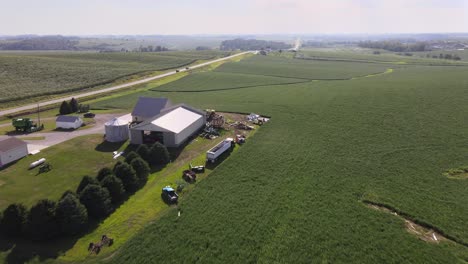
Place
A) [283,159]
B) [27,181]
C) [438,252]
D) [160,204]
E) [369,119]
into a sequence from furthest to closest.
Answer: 1. [369,119]
2. [283,159]
3. [27,181]
4. [160,204]
5. [438,252]

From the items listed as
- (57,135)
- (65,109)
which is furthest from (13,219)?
(65,109)

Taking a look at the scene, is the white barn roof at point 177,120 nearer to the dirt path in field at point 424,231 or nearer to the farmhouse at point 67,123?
the farmhouse at point 67,123

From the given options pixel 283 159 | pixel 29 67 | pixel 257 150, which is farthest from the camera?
pixel 29 67

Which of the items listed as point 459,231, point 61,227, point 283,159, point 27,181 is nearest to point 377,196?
point 459,231

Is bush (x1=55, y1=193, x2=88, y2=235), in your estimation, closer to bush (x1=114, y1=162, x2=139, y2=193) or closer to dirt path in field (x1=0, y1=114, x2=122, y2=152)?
bush (x1=114, y1=162, x2=139, y2=193)

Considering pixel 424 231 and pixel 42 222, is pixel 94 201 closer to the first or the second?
pixel 42 222

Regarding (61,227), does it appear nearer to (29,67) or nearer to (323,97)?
(323,97)
